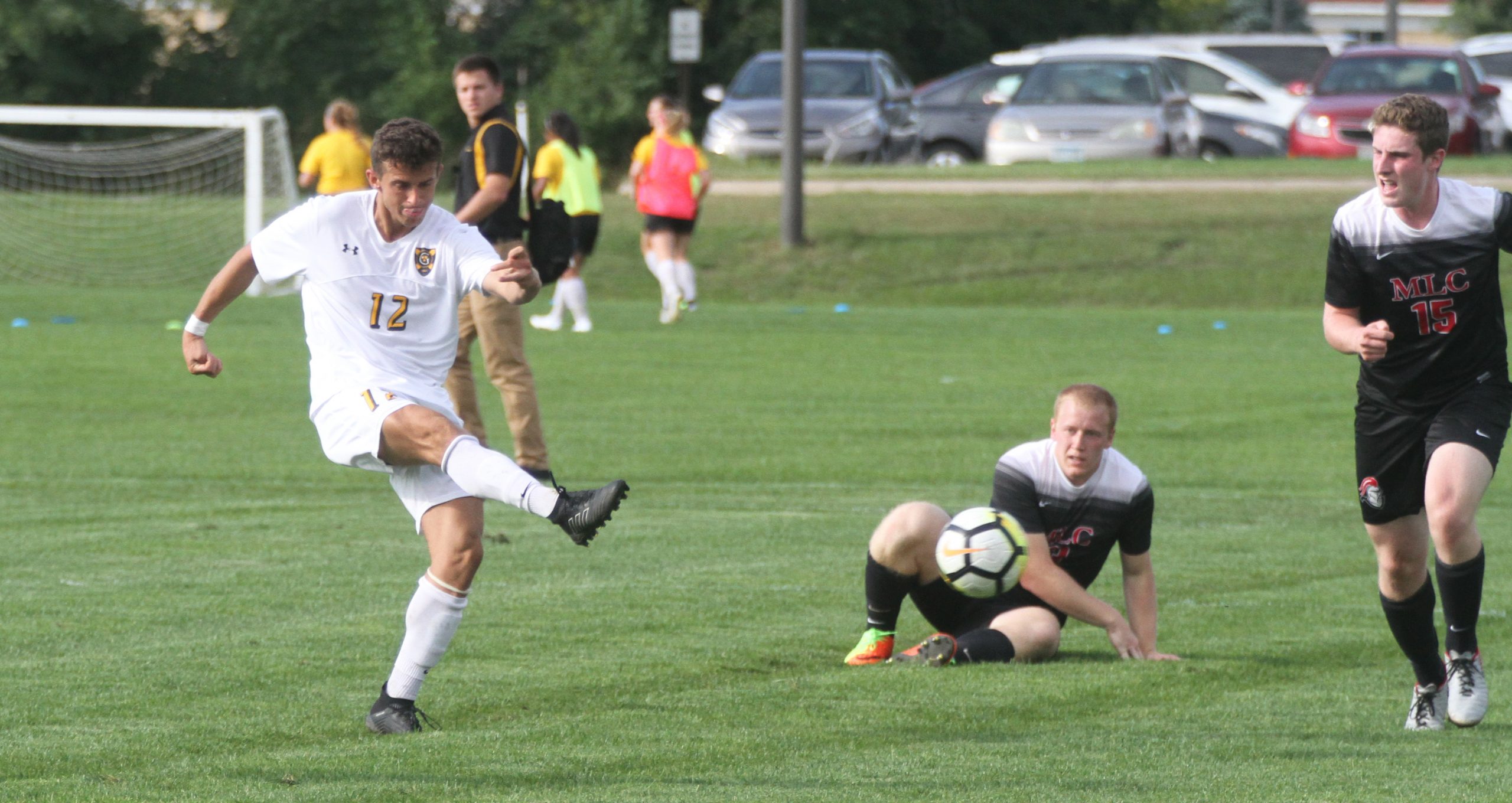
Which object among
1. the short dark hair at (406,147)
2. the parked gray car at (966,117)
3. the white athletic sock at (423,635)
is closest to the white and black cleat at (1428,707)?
the white athletic sock at (423,635)

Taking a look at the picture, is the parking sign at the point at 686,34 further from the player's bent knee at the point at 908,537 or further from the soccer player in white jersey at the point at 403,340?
the soccer player in white jersey at the point at 403,340

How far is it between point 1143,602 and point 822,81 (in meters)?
23.5

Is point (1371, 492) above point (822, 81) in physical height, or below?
above

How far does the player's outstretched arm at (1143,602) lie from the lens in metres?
6.97

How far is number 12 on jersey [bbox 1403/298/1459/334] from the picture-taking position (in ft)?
19.5

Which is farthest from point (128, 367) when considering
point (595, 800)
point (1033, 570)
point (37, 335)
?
point (595, 800)

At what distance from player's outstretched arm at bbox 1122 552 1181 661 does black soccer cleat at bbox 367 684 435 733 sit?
2.54 metres

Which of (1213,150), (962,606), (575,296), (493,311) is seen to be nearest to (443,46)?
(1213,150)

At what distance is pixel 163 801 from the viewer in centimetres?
484

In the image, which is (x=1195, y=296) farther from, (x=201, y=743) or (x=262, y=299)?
(x=201, y=743)

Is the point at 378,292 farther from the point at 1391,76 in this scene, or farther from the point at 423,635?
the point at 1391,76

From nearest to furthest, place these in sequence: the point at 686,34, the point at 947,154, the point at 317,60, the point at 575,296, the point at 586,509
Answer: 1. the point at 586,509
2. the point at 575,296
3. the point at 947,154
4. the point at 686,34
5. the point at 317,60

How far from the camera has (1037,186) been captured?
26.0 meters

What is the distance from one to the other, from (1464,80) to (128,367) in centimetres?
1929
